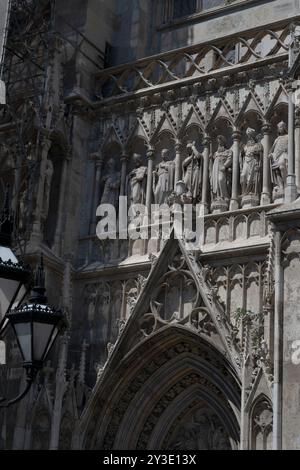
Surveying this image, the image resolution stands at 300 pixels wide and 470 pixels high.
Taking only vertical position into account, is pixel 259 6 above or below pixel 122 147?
above

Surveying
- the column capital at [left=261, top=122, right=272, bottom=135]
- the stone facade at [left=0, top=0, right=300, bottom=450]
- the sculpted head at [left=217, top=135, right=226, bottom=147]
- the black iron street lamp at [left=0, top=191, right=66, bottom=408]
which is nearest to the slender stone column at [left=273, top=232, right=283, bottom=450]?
the stone facade at [left=0, top=0, right=300, bottom=450]

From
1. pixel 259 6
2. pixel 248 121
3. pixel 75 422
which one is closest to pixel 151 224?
pixel 248 121

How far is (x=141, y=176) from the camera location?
16.1m

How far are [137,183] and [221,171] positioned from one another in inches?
64.6

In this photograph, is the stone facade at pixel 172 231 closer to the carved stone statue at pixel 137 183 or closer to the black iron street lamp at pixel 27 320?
the carved stone statue at pixel 137 183

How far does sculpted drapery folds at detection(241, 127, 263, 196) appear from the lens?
14.7 metres

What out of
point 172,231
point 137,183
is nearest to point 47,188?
point 137,183

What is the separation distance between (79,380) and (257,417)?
10.7ft

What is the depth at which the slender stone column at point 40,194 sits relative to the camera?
1574cm

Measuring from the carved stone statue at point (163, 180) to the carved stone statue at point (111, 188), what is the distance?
2.57 ft

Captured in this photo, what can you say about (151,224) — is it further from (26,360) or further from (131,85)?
(26,360)

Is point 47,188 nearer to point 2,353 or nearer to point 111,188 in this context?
point 111,188

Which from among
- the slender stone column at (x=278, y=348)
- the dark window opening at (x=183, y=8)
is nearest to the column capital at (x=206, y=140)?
the slender stone column at (x=278, y=348)

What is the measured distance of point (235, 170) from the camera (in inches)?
590
